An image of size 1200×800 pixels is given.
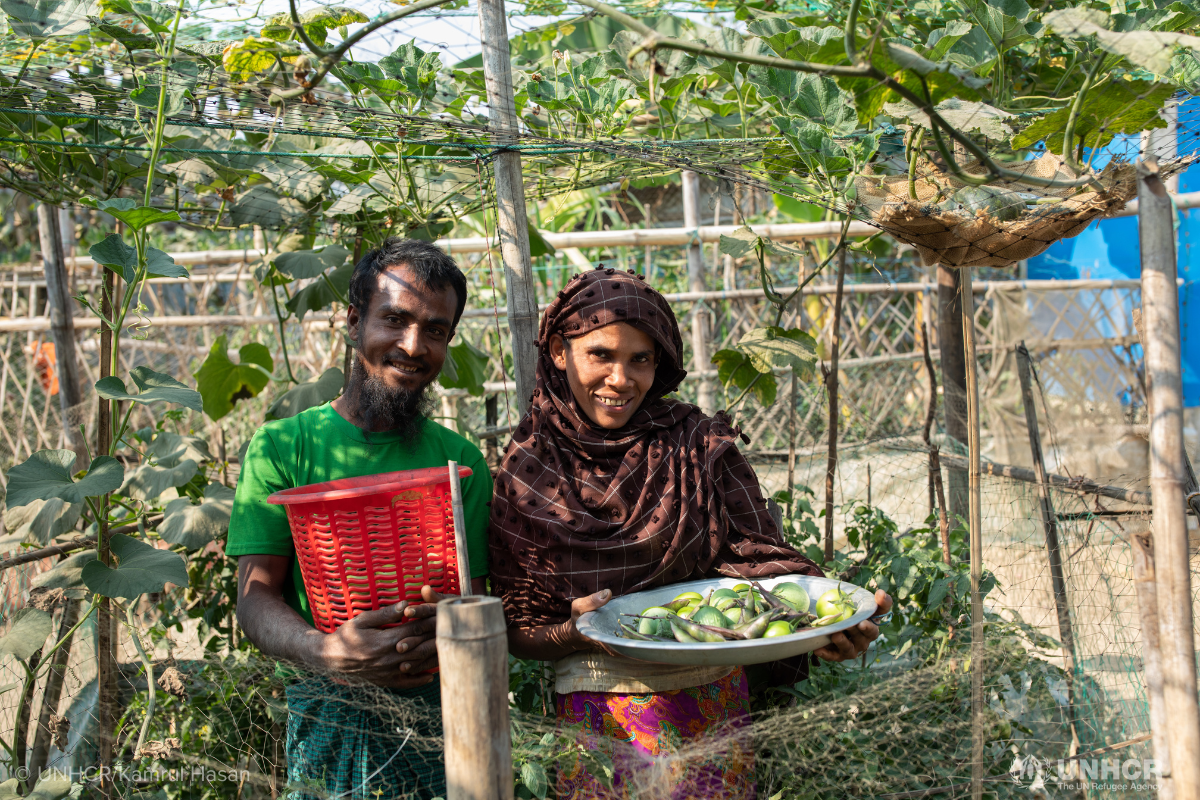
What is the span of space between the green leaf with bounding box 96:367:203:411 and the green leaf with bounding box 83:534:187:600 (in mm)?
433

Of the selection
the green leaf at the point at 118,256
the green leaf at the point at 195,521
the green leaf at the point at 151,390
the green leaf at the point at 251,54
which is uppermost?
the green leaf at the point at 251,54

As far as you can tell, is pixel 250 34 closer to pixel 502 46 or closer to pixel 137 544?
pixel 502 46

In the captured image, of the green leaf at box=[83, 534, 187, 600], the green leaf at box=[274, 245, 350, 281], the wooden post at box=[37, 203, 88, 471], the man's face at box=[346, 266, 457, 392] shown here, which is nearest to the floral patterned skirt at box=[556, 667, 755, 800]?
the man's face at box=[346, 266, 457, 392]

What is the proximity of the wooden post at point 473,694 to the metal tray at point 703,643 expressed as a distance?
381 mm

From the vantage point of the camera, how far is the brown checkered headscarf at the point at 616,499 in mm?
2059

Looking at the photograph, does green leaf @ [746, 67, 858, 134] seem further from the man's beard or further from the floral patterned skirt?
the floral patterned skirt

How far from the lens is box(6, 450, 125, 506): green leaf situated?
2.01m

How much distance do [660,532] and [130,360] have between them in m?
7.55

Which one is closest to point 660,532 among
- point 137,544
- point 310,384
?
point 137,544

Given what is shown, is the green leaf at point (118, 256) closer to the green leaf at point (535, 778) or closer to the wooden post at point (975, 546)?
the green leaf at point (535, 778)

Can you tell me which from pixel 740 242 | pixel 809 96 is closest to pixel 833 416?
pixel 740 242

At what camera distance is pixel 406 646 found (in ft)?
5.65

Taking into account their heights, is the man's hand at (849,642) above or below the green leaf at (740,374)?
below

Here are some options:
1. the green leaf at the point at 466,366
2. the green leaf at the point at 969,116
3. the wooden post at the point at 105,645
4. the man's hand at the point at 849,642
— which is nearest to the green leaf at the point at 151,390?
the wooden post at the point at 105,645
